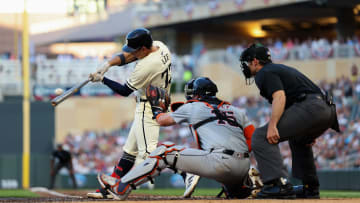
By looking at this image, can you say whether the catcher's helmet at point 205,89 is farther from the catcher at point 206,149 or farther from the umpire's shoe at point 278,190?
the umpire's shoe at point 278,190

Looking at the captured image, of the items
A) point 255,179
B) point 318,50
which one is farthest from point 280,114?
point 318,50

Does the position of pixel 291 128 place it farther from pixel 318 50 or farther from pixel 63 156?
pixel 318 50

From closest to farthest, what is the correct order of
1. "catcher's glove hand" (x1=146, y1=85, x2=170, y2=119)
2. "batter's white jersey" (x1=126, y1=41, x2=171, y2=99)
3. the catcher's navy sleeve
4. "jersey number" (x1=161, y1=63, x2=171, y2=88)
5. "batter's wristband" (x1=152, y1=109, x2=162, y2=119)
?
"batter's wristband" (x1=152, y1=109, x2=162, y2=119) < "catcher's glove hand" (x1=146, y1=85, x2=170, y2=119) < the catcher's navy sleeve < "batter's white jersey" (x1=126, y1=41, x2=171, y2=99) < "jersey number" (x1=161, y1=63, x2=171, y2=88)

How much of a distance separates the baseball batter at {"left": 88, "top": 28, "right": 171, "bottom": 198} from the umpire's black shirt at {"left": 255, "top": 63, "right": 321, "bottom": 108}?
173 centimetres

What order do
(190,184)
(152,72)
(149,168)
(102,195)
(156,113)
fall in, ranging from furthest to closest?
(152,72) → (190,184) → (102,195) → (156,113) → (149,168)

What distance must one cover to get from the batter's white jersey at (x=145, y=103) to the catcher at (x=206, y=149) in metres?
1.11

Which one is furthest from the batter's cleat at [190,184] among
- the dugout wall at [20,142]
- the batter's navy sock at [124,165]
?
the dugout wall at [20,142]

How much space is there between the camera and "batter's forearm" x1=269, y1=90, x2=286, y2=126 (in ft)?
24.2

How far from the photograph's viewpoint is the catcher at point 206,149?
733 cm

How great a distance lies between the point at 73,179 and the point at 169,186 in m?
3.15

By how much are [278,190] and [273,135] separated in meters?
0.55

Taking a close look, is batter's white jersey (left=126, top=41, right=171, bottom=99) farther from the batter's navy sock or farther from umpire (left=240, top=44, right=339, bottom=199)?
umpire (left=240, top=44, right=339, bottom=199)

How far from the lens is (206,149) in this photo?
7.55 metres

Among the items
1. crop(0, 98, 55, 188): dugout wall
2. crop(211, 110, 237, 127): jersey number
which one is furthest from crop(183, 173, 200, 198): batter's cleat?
crop(0, 98, 55, 188): dugout wall
